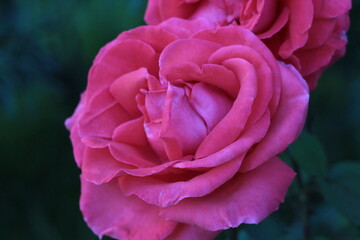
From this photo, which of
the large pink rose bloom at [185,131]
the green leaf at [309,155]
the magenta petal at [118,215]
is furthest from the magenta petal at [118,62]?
the green leaf at [309,155]

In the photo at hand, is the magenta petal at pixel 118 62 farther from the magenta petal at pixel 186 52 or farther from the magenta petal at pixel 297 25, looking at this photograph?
the magenta petal at pixel 297 25

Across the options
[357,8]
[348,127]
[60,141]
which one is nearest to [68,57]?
[60,141]

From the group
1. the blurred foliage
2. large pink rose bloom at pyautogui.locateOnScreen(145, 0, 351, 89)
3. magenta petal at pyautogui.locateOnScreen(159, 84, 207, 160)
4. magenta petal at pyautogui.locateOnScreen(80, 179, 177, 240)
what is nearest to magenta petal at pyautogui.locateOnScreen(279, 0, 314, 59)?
large pink rose bloom at pyautogui.locateOnScreen(145, 0, 351, 89)

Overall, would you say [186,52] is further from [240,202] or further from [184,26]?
[240,202]

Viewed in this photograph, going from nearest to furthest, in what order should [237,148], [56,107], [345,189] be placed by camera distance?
[237,148] < [345,189] < [56,107]

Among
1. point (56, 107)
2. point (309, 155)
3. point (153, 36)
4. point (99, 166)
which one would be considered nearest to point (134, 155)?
point (99, 166)

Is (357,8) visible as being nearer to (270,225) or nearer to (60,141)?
(270,225)
